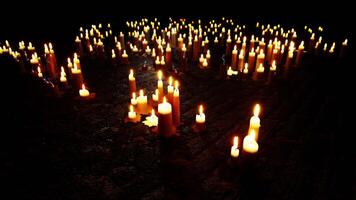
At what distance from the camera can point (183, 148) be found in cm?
389

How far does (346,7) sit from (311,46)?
8.86 metres

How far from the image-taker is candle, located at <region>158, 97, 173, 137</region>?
12.2 ft

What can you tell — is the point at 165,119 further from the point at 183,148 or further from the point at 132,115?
the point at 132,115

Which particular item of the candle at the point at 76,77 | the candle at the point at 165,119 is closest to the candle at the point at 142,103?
the candle at the point at 165,119

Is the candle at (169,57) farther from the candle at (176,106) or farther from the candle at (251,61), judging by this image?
the candle at (176,106)

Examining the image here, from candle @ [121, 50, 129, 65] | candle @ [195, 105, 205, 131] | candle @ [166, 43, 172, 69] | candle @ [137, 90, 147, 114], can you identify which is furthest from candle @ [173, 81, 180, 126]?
candle @ [121, 50, 129, 65]

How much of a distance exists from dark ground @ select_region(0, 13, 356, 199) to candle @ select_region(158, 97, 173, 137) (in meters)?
0.16

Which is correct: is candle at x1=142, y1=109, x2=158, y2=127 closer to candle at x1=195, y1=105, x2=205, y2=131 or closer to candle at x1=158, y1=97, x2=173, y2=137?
candle at x1=158, y1=97, x2=173, y2=137

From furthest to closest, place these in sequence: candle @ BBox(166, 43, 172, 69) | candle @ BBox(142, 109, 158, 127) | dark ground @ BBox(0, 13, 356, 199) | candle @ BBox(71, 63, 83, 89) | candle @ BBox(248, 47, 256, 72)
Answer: candle @ BBox(166, 43, 172, 69)
candle @ BBox(248, 47, 256, 72)
candle @ BBox(71, 63, 83, 89)
candle @ BBox(142, 109, 158, 127)
dark ground @ BBox(0, 13, 356, 199)

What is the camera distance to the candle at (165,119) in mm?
3721

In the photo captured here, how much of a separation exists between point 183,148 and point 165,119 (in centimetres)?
50

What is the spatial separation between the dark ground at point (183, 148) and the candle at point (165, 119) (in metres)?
0.16

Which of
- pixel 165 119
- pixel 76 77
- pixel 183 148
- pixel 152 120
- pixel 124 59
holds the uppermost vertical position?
pixel 124 59

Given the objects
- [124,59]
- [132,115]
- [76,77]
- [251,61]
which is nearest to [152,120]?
[132,115]
